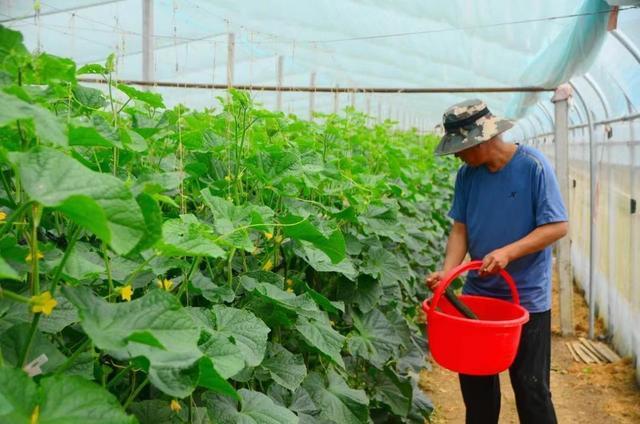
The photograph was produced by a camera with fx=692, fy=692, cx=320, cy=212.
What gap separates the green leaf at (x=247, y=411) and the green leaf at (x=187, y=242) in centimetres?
43

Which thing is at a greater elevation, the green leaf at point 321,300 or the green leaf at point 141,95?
the green leaf at point 141,95

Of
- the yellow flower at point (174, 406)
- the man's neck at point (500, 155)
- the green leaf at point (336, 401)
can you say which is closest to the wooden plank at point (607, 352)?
the man's neck at point (500, 155)

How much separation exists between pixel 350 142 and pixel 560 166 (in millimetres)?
2837

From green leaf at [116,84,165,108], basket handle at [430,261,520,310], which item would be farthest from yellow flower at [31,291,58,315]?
basket handle at [430,261,520,310]

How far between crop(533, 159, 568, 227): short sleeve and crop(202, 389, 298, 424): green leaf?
1.83 meters

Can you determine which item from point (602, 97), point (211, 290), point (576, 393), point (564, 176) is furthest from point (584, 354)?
point (211, 290)

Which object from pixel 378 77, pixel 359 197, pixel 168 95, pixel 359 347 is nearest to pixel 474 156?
pixel 359 197

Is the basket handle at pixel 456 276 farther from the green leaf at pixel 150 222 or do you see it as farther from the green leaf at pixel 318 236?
the green leaf at pixel 150 222

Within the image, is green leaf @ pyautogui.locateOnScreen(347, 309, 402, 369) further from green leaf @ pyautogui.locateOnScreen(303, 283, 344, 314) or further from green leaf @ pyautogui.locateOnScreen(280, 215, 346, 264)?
green leaf @ pyautogui.locateOnScreen(280, 215, 346, 264)

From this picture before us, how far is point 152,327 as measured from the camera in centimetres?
106

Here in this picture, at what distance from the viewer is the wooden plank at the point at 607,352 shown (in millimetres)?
5547

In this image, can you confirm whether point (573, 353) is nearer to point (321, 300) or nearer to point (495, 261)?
point (495, 261)

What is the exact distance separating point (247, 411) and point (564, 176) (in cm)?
518

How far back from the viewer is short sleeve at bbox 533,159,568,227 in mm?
3061
